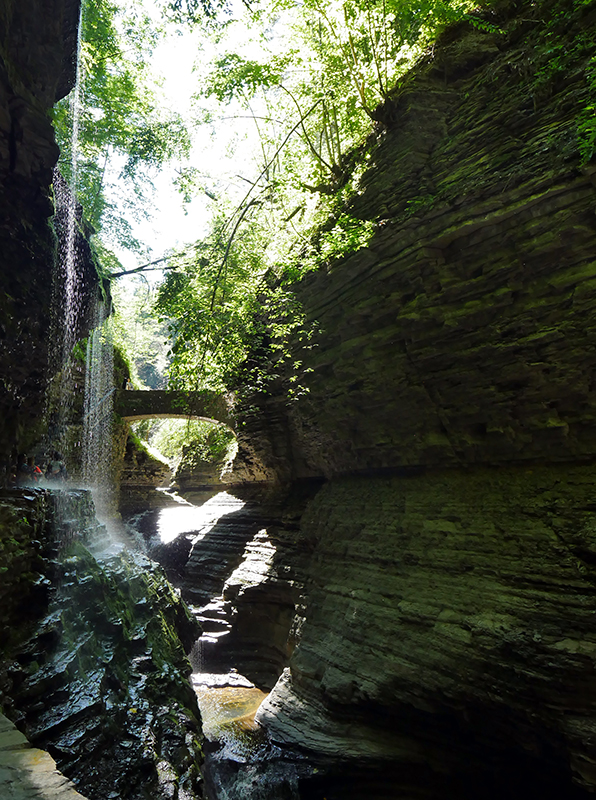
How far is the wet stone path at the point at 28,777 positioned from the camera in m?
2.12

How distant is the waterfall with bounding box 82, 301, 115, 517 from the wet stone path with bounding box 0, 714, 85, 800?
13887 millimetres

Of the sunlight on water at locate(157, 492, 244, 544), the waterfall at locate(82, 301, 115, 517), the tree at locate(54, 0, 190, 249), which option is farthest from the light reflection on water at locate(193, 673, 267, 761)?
the tree at locate(54, 0, 190, 249)

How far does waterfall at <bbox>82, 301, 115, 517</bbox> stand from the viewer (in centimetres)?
1677

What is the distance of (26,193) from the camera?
23.7 ft

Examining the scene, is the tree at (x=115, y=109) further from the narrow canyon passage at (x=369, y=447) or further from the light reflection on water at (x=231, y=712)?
the light reflection on water at (x=231, y=712)

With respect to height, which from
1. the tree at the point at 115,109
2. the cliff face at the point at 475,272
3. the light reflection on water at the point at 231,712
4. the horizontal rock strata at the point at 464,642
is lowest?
the light reflection on water at the point at 231,712

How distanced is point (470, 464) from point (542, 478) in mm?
1418

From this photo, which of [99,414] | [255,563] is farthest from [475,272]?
[99,414]

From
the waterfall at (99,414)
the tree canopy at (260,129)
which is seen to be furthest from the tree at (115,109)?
the waterfall at (99,414)

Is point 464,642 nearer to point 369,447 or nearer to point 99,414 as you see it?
point 369,447

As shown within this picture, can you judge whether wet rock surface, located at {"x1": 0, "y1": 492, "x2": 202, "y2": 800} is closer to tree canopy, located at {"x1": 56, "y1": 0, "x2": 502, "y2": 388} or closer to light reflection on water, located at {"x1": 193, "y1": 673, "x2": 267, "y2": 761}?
light reflection on water, located at {"x1": 193, "y1": 673, "x2": 267, "y2": 761}

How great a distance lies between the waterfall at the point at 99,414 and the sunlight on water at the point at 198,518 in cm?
341

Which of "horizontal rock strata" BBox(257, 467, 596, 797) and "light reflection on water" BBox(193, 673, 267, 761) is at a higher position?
"horizontal rock strata" BBox(257, 467, 596, 797)

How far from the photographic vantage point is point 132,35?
1400 cm
